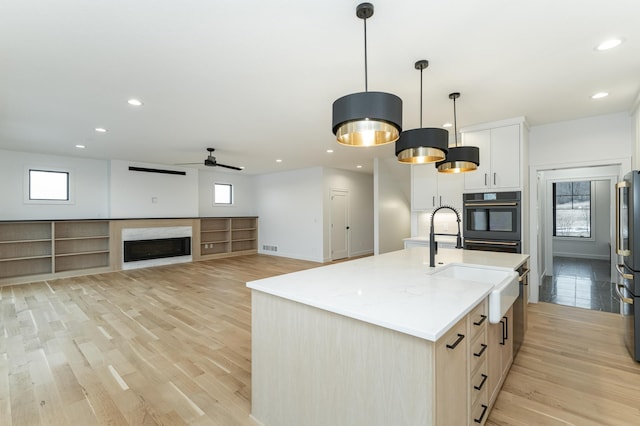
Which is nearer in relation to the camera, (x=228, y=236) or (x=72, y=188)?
(x=72, y=188)

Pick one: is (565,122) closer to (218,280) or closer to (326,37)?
(326,37)

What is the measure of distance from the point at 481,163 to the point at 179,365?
4.57 meters

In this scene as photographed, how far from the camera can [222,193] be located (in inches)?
373

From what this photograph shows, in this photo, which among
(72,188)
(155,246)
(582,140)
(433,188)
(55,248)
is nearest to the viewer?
(582,140)

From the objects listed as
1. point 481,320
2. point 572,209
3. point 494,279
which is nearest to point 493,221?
point 494,279

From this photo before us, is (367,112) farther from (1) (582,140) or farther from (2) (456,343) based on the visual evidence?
(1) (582,140)

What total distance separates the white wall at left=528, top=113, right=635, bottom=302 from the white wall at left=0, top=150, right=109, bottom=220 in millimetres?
8896

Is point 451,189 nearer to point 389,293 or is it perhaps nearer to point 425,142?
point 425,142

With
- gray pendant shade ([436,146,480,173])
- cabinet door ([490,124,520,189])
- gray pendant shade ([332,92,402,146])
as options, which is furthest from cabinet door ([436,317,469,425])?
cabinet door ([490,124,520,189])

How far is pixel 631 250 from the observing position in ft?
8.76

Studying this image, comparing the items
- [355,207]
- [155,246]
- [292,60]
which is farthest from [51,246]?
[355,207]

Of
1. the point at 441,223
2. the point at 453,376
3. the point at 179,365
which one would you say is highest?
the point at 441,223

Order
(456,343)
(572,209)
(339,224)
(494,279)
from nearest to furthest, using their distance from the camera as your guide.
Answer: (456,343)
(494,279)
(572,209)
(339,224)

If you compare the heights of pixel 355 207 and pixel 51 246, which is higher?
pixel 355 207
